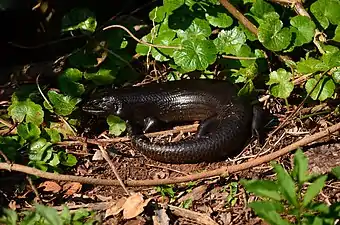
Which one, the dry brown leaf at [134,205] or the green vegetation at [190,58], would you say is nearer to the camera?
the dry brown leaf at [134,205]

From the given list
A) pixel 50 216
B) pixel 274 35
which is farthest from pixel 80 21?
pixel 50 216

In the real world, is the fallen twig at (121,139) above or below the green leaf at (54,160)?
below

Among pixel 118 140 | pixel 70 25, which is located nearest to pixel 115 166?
pixel 118 140

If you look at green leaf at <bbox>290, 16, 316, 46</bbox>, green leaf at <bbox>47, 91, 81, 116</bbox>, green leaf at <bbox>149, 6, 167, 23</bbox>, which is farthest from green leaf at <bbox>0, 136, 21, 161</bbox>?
green leaf at <bbox>290, 16, 316, 46</bbox>

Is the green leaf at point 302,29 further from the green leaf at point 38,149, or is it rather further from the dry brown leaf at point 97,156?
the green leaf at point 38,149

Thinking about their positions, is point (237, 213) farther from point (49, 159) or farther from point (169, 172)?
point (49, 159)

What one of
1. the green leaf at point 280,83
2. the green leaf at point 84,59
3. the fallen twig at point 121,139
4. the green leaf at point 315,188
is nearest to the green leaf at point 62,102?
the fallen twig at point 121,139
